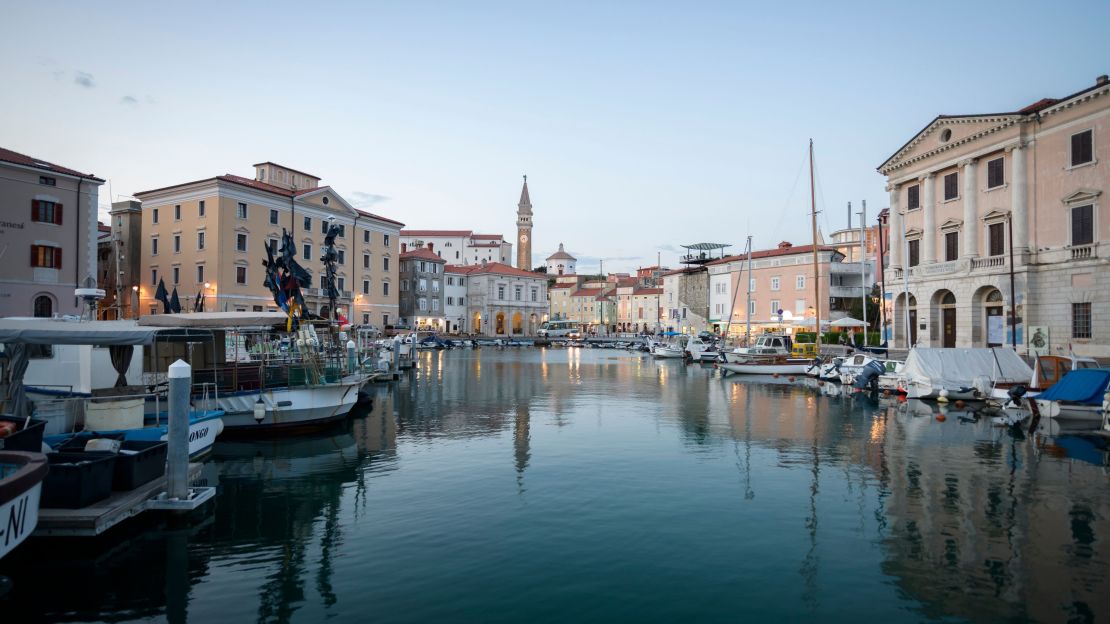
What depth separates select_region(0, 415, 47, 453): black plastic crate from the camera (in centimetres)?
971

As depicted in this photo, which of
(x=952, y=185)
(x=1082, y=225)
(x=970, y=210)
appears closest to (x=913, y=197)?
(x=952, y=185)

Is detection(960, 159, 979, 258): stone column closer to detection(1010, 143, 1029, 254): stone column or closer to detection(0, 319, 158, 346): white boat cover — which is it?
detection(1010, 143, 1029, 254): stone column

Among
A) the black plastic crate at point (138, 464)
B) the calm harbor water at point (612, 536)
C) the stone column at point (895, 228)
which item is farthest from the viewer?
the stone column at point (895, 228)

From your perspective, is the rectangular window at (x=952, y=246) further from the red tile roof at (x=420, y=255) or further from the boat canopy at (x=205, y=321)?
the red tile roof at (x=420, y=255)

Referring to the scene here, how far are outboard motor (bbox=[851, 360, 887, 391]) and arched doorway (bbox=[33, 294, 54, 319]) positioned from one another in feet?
134

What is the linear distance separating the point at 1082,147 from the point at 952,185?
7139 millimetres

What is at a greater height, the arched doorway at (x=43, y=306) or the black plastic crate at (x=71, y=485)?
the arched doorway at (x=43, y=306)

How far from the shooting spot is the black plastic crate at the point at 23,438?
382 inches

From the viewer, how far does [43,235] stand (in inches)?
1277

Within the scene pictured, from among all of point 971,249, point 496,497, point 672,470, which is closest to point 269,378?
point 496,497

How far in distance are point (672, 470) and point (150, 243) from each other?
55.6 m

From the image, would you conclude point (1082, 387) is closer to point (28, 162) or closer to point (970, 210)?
point (970, 210)

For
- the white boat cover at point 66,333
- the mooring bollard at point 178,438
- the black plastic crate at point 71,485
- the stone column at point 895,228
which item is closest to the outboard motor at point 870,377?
the stone column at point 895,228

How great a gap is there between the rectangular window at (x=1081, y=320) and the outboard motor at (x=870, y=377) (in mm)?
8176
